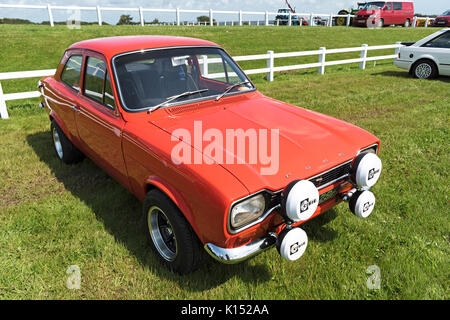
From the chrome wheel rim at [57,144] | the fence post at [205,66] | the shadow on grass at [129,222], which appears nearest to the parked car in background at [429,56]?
the shadow on grass at [129,222]

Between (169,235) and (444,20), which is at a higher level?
(444,20)

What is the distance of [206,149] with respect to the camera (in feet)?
8.37

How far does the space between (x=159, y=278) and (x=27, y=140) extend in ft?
15.1

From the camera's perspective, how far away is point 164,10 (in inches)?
804

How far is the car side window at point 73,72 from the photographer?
406 centimetres

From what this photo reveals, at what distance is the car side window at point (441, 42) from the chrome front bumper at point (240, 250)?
10.9 metres

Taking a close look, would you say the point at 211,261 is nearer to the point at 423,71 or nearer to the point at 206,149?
the point at 206,149

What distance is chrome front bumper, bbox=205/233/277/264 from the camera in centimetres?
226

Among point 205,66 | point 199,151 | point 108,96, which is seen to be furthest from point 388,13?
point 199,151

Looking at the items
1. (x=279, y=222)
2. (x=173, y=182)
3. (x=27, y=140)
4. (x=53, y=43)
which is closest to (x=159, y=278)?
(x=173, y=182)

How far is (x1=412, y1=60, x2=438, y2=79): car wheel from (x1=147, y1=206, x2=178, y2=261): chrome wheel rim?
11.0 meters

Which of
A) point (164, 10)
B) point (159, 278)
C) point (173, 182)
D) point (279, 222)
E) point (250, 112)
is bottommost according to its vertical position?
point (159, 278)

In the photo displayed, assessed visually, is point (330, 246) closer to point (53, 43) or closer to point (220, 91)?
point (220, 91)

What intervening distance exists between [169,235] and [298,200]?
1.33 metres
